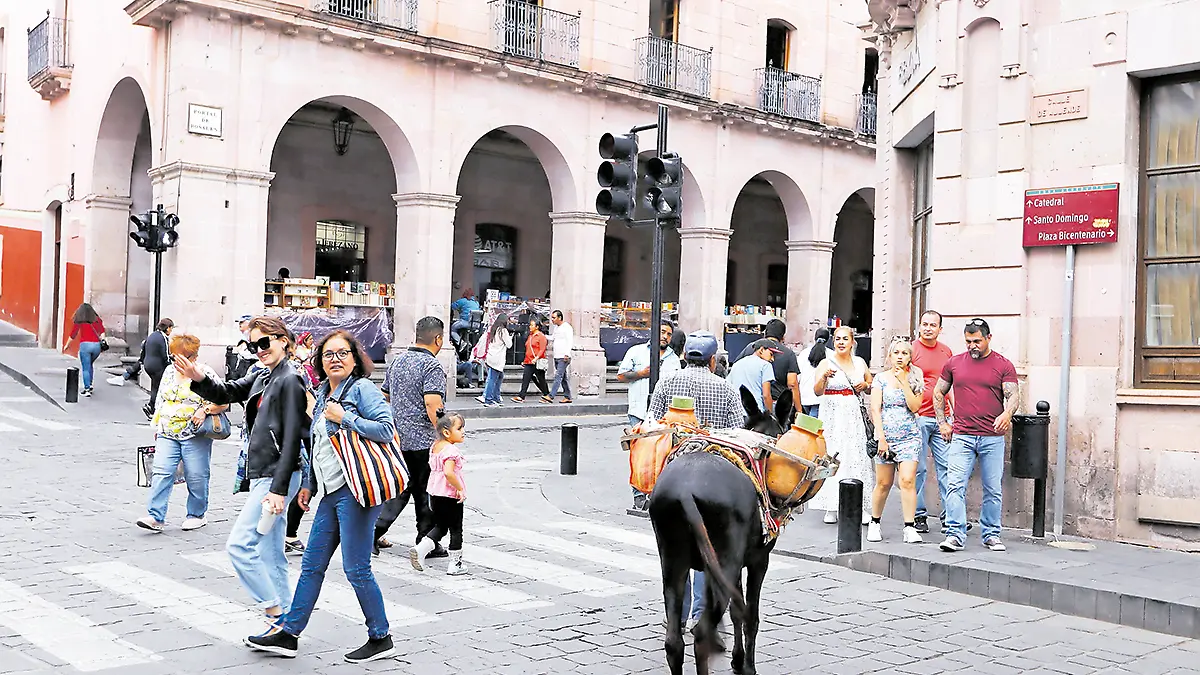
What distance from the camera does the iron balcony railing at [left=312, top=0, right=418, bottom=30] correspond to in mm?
20734

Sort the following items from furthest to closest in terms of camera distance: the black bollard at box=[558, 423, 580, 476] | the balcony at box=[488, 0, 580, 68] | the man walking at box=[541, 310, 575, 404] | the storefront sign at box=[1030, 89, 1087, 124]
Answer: the balcony at box=[488, 0, 580, 68] → the man walking at box=[541, 310, 575, 404] → the black bollard at box=[558, 423, 580, 476] → the storefront sign at box=[1030, 89, 1087, 124]

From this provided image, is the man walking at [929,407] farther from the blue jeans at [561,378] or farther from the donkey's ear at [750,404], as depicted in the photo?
the blue jeans at [561,378]

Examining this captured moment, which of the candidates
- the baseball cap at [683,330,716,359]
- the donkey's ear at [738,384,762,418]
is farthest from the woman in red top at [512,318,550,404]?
the donkey's ear at [738,384,762,418]

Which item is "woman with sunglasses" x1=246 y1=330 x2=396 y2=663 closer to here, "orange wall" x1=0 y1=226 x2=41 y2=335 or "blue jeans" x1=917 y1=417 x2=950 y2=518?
"blue jeans" x1=917 y1=417 x2=950 y2=518

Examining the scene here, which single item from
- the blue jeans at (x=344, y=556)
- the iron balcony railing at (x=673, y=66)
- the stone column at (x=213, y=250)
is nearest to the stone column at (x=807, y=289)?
the iron balcony railing at (x=673, y=66)

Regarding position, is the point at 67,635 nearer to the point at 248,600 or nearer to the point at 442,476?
the point at 248,600

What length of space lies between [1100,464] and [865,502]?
1.94 m

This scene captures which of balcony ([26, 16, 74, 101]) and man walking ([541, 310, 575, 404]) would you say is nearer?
man walking ([541, 310, 575, 404])

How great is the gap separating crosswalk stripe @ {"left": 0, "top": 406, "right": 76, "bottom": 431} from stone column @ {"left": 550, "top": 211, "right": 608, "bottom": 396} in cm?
1028

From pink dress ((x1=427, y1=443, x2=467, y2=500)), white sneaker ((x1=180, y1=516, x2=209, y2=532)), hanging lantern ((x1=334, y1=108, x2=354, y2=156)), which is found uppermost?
hanging lantern ((x1=334, y1=108, x2=354, y2=156))

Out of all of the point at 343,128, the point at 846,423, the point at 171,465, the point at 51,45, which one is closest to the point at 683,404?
the point at 846,423

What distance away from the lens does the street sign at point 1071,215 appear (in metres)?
9.52

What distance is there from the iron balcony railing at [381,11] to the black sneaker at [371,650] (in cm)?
1658

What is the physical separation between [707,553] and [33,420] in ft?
47.9
